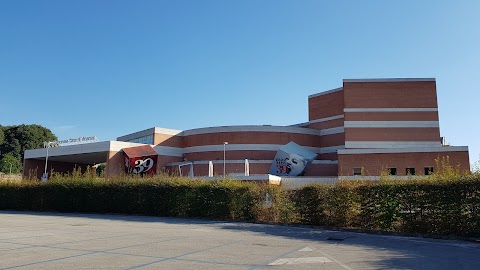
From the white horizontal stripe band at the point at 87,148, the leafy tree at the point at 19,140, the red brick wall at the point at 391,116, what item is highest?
the leafy tree at the point at 19,140

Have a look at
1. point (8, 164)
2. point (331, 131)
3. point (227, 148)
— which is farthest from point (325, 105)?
point (8, 164)

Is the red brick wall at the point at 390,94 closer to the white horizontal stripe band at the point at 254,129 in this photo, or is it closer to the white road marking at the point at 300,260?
the white horizontal stripe band at the point at 254,129

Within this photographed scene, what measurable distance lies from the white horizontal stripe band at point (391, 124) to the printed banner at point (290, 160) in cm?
697

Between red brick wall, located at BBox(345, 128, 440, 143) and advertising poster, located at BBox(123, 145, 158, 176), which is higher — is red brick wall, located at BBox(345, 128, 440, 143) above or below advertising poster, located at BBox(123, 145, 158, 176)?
above

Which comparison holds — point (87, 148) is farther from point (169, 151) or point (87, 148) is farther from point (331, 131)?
point (331, 131)

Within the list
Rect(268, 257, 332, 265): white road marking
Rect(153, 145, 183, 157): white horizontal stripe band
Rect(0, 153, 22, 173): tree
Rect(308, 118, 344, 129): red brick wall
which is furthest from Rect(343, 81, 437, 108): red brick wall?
Rect(0, 153, 22, 173): tree

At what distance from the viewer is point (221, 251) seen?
10.1 meters

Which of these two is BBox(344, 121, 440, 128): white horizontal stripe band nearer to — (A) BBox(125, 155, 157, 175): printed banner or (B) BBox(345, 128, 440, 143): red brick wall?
(B) BBox(345, 128, 440, 143): red brick wall

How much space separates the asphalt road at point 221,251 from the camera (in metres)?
8.35

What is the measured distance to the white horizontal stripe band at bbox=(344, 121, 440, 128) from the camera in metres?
52.7

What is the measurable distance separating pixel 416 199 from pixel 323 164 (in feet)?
129

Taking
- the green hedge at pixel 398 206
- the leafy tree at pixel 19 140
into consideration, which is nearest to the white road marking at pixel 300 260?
the green hedge at pixel 398 206

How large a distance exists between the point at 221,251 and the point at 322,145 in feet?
171

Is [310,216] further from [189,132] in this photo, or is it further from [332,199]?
[189,132]
